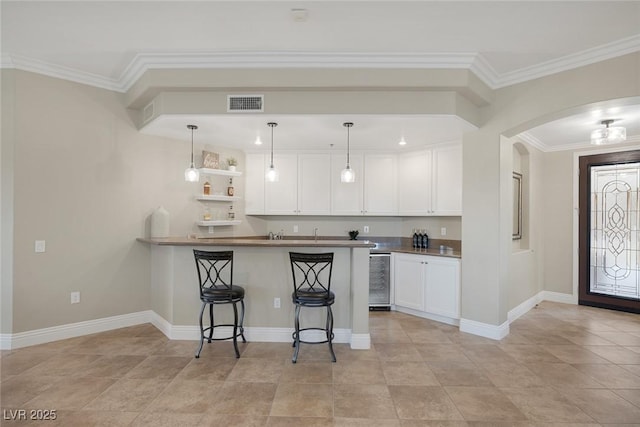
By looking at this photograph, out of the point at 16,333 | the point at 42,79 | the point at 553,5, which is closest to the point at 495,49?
the point at 553,5

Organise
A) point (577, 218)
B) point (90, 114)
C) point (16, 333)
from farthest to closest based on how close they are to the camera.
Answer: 1. point (577, 218)
2. point (90, 114)
3. point (16, 333)

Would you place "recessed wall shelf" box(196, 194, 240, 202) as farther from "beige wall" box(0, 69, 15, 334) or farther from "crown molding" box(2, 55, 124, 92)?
"beige wall" box(0, 69, 15, 334)

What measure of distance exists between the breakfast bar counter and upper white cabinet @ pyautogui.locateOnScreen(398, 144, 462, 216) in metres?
1.81

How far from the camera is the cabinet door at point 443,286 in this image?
157 inches

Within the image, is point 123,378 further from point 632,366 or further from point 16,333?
point 632,366

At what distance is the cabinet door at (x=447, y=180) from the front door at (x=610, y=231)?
2.32 meters

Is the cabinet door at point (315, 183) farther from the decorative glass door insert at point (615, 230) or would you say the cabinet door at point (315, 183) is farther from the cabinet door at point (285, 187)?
the decorative glass door insert at point (615, 230)

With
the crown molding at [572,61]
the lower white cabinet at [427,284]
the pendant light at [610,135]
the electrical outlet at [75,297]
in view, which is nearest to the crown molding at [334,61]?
the crown molding at [572,61]

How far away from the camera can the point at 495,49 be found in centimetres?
291

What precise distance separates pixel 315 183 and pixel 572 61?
11.5ft

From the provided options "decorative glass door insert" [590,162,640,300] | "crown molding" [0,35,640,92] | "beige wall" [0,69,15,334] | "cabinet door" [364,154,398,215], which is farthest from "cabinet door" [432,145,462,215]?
"beige wall" [0,69,15,334]

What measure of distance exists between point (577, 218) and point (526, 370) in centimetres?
345

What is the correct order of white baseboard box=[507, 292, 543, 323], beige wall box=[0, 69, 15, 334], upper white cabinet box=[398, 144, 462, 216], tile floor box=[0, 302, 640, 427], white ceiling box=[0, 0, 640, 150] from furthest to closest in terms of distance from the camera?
1. upper white cabinet box=[398, 144, 462, 216]
2. white baseboard box=[507, 292, 543, 323]
3. beige wall box=[0, 69, 15, 334]
4. white ceiling box=[0, 0, 640, 150]
5. tile floor box=[0, 302, 640, 427]

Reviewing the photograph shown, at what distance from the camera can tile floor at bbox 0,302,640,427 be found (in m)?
2.18
